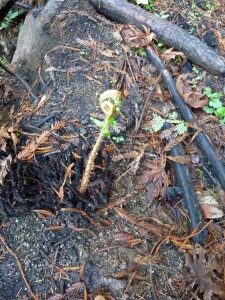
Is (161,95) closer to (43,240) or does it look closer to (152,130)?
(152,130)

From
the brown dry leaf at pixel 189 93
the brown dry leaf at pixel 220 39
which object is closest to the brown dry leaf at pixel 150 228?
the brown dry leaf at pixel 189 93

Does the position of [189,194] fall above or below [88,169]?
below

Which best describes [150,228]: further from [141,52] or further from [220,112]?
[141,52]

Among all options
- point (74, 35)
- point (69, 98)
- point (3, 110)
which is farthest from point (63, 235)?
point (74, 35)

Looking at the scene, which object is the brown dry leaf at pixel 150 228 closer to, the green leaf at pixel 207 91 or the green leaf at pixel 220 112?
the green leaf at pixel 220 112

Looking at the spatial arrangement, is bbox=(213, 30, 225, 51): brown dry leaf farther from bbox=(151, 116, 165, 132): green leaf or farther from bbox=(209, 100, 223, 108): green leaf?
bbox=(151, 116, 165, 132): green leaf

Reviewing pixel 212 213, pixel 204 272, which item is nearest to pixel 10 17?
pixel 212 213
